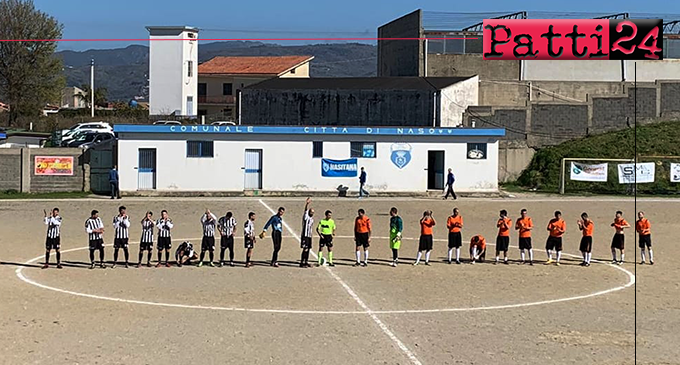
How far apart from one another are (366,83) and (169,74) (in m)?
31.2

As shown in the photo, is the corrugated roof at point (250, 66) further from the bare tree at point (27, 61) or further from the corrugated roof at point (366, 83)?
the corrugated roof at point (366, 83)

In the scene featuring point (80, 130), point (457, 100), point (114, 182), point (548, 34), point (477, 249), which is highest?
point (457, 100)

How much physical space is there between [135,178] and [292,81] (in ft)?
62.9

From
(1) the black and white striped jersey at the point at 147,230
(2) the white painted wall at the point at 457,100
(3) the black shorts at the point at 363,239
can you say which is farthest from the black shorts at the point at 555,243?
(2) the white painted wall at the point at 457,100

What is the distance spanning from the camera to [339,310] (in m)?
18.7

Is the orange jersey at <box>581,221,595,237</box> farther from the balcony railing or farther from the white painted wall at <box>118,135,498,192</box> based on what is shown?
the balcony railing

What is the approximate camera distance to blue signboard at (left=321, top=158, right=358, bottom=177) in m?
45.1

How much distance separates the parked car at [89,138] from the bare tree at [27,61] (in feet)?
77.5

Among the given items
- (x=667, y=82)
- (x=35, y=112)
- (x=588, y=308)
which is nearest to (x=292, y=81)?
(x=667, y=82)

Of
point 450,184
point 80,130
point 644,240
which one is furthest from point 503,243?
point 80,130

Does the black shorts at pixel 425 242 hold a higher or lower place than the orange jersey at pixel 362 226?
lower

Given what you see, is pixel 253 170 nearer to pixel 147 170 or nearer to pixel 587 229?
pixel 147 170

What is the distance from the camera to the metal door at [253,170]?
4497 centimetres

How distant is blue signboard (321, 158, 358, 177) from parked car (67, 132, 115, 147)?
16698mm
